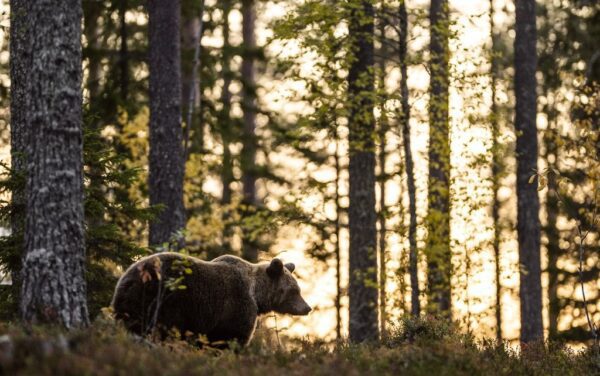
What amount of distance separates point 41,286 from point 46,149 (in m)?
1.57

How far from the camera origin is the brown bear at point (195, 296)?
34.3ft

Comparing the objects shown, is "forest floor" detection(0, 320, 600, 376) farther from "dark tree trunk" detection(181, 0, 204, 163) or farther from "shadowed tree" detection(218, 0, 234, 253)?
"shadowed tree" detection(218, 0, 234, 253)

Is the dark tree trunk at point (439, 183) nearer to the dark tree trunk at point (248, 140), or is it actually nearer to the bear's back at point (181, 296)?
the bear's back at point (181, 296)

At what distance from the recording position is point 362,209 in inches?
749

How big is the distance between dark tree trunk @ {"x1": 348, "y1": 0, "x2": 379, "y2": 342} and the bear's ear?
6.11m

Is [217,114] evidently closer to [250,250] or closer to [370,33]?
[250,250]

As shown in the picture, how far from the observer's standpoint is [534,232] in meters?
22.7

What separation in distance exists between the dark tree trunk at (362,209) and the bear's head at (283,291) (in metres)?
5.66

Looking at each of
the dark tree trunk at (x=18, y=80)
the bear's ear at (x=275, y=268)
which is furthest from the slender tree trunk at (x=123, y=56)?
the bear's ear at (x=275, y=268)

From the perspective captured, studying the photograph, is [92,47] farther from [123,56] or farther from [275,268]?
[275,268]

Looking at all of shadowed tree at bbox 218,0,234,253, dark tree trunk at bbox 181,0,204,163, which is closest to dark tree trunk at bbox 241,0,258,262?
shadowed tree at bbox 218,0,234,253

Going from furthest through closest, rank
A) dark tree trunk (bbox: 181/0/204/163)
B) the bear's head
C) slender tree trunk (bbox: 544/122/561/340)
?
slender tree trunk (bbox: 544/122/561/340)
dark tree trunk (bbox: 181/0/204/163)
the bear's head

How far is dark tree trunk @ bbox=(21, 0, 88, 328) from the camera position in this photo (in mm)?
9695

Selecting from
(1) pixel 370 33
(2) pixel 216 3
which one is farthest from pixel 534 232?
(2) pixel 216 3
